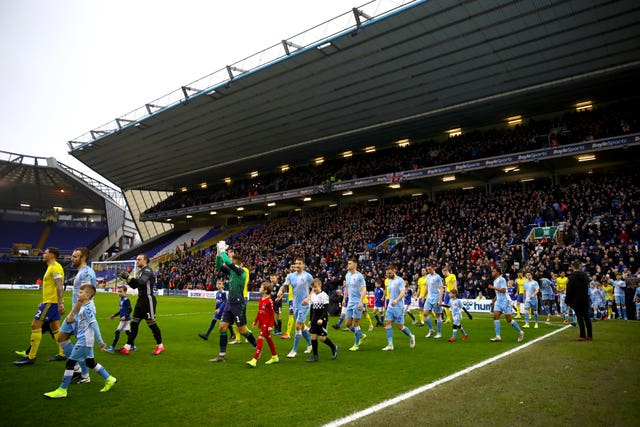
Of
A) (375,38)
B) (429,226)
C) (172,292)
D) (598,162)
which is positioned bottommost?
(172,292)

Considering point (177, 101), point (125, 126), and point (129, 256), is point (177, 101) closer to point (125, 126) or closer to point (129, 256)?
point (125, 126)

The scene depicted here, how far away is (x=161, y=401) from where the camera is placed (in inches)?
231

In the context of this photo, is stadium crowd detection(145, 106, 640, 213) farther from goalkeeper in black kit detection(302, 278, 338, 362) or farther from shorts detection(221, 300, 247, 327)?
shorts detection(221, 300, 247, 327)

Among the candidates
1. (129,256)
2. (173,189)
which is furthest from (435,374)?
(129,256)

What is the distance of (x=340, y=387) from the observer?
22.0 feet

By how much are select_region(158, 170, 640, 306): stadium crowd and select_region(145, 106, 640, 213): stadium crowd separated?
3606 millimetres

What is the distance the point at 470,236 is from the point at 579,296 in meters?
17.2

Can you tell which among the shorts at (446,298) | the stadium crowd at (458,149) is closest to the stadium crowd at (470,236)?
the stadium crowd at (458,149)

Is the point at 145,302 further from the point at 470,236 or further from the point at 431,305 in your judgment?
the point at 470,236

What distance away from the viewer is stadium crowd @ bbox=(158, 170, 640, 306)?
23178 millimetres

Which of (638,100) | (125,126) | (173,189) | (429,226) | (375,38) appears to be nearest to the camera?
(375,38)

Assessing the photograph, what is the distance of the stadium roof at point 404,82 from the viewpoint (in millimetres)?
21906

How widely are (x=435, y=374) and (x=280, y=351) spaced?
4.27 metres

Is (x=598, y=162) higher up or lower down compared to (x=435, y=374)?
higher up
